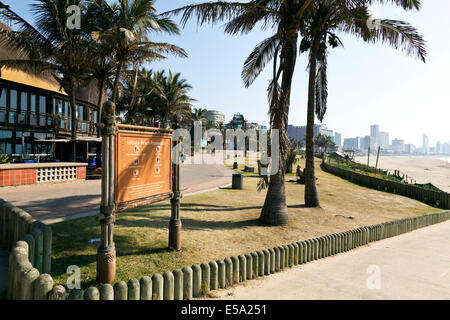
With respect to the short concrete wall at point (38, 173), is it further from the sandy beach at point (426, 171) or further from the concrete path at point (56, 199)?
the sandy beach at point (426, 171)

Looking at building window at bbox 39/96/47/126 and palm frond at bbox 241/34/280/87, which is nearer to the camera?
palm frond at bbox 241/34/280/87

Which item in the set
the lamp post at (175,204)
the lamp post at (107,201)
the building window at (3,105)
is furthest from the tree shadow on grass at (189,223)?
the building window at (3,105)

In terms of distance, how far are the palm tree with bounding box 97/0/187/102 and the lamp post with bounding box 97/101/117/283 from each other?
11423 millimetres

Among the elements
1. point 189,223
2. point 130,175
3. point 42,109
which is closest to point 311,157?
point 189,223

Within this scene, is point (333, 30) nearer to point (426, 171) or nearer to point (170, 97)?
point (170, 97)

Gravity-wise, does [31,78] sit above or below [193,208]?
above

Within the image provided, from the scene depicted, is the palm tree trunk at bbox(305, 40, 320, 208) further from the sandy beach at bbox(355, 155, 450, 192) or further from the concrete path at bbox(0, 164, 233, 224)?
the sandy beach at bbox(355, 155, 450, 192)

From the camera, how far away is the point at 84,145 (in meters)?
26.0

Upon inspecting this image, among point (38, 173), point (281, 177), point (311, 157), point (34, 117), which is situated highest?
point (34, 117)

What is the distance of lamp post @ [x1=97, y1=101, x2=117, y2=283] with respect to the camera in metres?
4.55

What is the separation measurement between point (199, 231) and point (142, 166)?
3332mm

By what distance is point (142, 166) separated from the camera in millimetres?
5449

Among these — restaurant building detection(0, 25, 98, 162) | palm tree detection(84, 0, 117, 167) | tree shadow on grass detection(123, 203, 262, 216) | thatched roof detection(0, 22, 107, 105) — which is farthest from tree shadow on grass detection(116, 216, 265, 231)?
thatched roof detection(0, 22, 107, 105)

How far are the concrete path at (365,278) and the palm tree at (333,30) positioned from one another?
5177 mm
